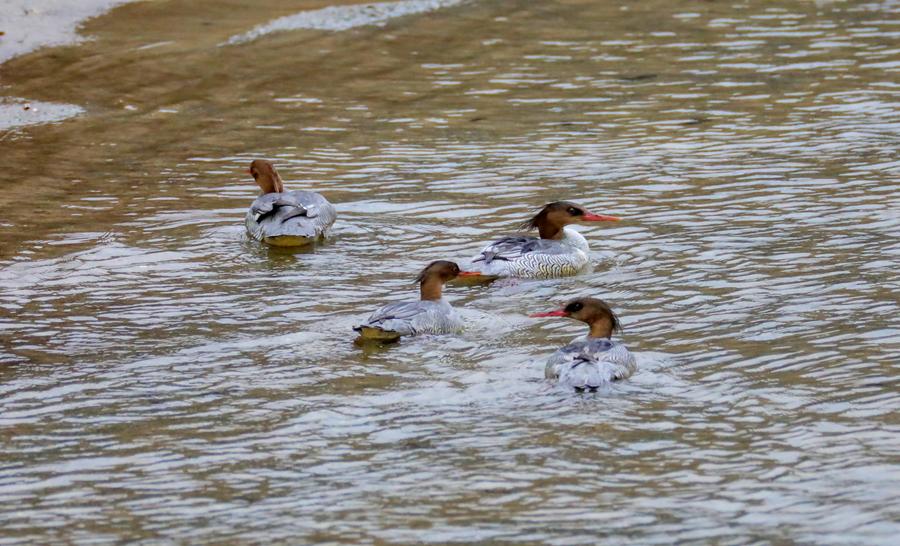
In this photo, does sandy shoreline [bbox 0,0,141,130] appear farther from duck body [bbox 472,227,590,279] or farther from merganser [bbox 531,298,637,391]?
merganser [bbox 531,298,637,391]

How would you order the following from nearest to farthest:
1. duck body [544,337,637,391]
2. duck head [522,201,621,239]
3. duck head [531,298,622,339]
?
duck body [544,337,637,391]
duck head [531,298,622,339]
duck head [522,201,621,239]

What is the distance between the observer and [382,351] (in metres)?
9.23

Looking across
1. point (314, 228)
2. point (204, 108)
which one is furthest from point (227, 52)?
point (314, 228)

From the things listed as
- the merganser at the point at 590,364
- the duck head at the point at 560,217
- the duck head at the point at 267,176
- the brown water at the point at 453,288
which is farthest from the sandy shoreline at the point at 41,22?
the merganser at the point at 590,364

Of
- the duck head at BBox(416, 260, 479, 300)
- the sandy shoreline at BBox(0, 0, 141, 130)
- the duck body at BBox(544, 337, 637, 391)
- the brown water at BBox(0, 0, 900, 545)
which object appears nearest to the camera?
the brown water at BBox(0, 0, 900, 545)

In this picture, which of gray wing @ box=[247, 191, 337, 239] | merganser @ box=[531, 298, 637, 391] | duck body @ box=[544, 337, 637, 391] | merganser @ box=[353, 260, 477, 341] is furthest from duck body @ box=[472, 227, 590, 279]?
duck body @ box=[544, 337, 637, 391]

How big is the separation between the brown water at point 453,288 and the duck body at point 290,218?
19 centimetres

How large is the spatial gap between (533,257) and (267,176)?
288cm

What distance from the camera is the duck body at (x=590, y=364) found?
815cm

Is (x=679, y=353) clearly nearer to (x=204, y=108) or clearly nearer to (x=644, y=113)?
(x=644, y=113)

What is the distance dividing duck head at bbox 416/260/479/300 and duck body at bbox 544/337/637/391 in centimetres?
154

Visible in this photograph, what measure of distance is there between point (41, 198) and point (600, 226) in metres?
4.90

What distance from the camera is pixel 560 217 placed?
11.6 metres

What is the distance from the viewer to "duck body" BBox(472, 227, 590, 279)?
1081 centimetres
